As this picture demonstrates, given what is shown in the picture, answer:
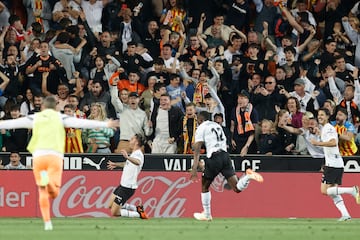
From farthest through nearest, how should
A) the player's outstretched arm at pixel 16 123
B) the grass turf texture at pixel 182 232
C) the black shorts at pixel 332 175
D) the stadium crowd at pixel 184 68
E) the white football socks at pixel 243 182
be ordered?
the stadium crowd at pixel 184 68
the black shorts at pixel 332 175
the white football socks at pixel 243 182
the player's outstretched arm at pixel 16 123
the grass turf texture at pixel 182 232

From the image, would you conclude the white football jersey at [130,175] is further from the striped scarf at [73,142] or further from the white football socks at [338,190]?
the white football socks at [338,190]

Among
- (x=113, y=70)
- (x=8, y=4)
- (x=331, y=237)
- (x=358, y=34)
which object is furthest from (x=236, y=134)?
(x=331, y=237)

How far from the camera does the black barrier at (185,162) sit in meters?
25.9

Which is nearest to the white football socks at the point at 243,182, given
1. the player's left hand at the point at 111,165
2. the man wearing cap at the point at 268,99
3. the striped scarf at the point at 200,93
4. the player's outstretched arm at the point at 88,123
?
the player's left hand at the point at 111,165

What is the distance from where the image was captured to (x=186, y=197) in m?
26.5

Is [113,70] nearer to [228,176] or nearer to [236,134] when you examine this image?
[236,134]

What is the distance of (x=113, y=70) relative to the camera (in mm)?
27625

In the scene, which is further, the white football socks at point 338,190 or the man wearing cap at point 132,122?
the man wearing cap at point 132,122

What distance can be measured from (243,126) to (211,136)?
3.97 metres

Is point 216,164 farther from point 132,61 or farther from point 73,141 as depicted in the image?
point 132,61

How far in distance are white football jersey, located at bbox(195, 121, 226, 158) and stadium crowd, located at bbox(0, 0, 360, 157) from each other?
3391 millimetres

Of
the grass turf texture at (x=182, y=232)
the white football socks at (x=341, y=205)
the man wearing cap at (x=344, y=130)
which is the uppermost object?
the man wearing cap at (x=344, y=130)

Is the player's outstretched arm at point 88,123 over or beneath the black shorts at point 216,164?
over

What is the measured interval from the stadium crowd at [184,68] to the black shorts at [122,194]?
2082 millimetres
